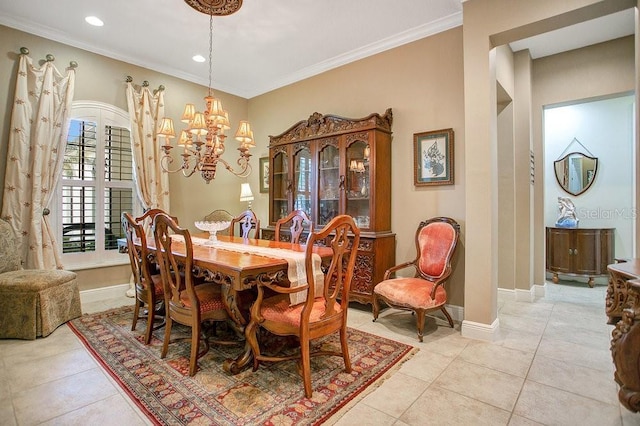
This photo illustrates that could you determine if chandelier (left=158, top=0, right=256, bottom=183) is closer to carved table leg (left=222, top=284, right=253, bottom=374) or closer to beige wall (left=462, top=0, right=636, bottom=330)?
carved table leg (left=222, top=284, right=253, bottom=374)

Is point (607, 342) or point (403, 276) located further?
point (403, 276)

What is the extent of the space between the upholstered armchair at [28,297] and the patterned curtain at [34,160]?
0.19 meters

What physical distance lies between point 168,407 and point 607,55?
5.42 meters

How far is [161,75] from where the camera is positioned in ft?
14.6

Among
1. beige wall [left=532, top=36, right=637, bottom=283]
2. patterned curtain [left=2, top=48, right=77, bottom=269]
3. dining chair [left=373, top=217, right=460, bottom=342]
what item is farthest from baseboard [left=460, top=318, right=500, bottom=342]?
patterned curtain [left=2, top=48, right=77, bottom=269]

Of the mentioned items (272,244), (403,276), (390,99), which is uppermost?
(390,99)

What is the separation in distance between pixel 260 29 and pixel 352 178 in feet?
6.30

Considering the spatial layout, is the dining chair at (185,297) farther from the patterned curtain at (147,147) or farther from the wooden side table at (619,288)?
A: the wooden side table at (619,288)

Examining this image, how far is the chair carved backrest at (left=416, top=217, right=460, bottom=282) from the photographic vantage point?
121 inches

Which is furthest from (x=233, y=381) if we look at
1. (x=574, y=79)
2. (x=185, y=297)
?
(x=574, y=79)

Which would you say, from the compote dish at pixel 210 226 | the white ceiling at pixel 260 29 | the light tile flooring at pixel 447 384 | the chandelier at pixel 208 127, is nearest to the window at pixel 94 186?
the white ceiling at pixel 260 29

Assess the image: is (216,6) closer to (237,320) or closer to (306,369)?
(237,320)

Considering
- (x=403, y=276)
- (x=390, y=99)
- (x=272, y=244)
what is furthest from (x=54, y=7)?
(x=403, y=276)

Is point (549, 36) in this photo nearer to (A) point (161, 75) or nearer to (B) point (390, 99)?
(B) point (390, 99)
